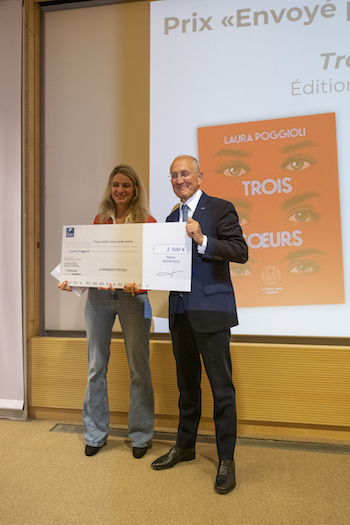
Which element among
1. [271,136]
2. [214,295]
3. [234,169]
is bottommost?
[214,295]

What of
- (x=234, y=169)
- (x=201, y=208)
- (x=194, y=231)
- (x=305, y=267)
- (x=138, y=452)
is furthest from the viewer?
(x=234, y=169)

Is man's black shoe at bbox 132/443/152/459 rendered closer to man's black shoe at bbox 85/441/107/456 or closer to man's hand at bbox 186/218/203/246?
man's black shoe at bbox 85/441/107/456

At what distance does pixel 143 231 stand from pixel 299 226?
1060 mm

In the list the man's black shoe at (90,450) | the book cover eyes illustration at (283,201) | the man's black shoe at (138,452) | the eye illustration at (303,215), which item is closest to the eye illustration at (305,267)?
the book cover eyes illustration at (283,201)

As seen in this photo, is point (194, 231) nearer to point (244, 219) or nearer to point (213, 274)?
point (213, 274)

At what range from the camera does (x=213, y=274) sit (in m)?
1.83

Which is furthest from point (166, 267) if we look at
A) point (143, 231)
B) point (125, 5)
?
point (125, 5)

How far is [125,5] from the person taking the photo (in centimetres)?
277

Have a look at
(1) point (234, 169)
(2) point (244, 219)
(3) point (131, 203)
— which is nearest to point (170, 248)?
(3) point (131, 203)

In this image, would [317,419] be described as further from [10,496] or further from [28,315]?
[28,315]

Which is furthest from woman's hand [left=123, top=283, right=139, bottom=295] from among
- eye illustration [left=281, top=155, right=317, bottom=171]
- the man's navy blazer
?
eye illustration [left=281, top=155, right=317, bottom=171]

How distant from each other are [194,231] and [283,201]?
0.99 meters

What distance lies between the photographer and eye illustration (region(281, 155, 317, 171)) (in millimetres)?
2449

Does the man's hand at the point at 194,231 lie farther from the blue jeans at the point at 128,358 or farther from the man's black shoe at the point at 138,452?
the man's black shoe at the point at 138,452
